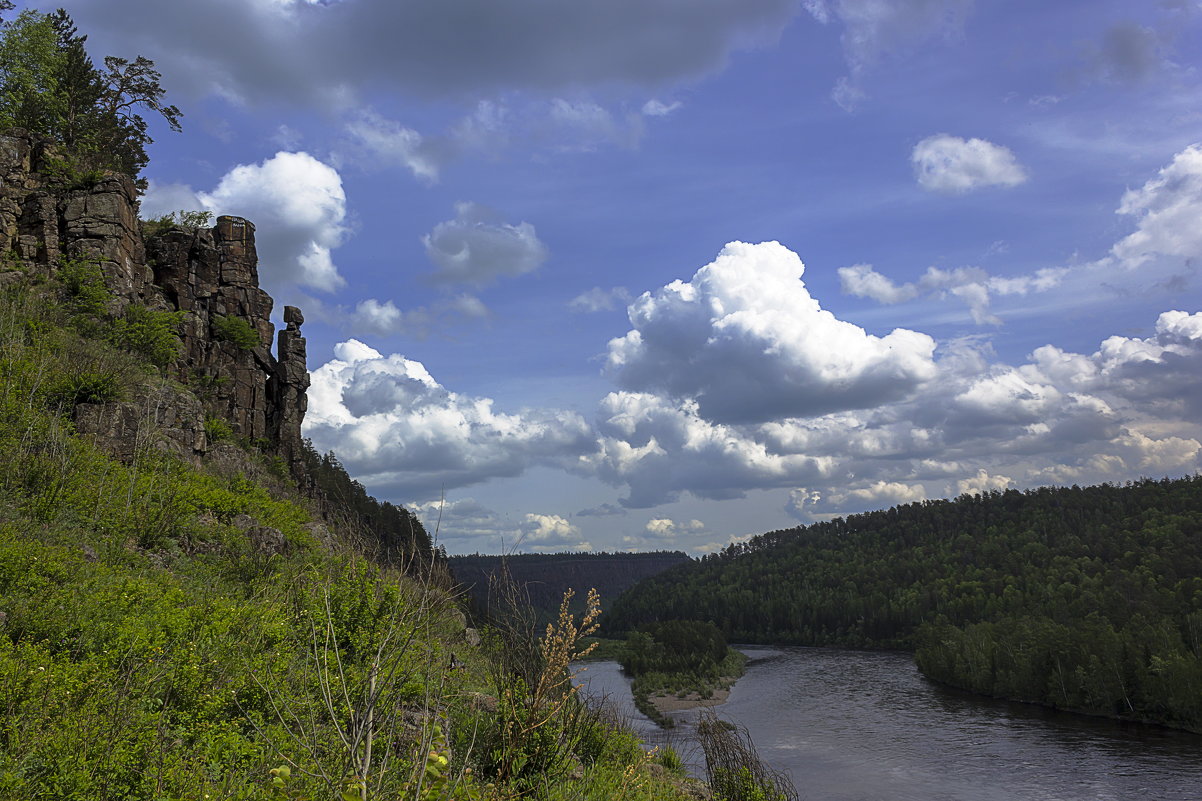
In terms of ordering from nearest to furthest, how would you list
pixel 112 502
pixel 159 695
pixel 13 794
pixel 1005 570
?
pixel 13 794 < pixel 159 695 < pixel 112 502 < pixel 1005 570

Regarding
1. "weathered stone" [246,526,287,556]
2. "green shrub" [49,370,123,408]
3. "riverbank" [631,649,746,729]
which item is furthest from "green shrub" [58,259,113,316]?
"riverbank" [631,649,746,729]

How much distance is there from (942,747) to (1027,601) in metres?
75.8

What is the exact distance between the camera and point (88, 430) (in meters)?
15.4

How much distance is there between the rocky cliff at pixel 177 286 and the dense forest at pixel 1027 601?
247ft

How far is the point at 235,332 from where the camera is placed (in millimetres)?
40219

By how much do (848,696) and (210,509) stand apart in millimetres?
78531

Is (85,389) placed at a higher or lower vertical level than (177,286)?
lower

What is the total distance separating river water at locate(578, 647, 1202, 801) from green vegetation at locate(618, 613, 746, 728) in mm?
11577

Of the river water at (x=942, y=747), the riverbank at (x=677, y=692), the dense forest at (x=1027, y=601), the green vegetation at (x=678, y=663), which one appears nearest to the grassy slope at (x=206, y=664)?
the river water at (x=942, y=747)

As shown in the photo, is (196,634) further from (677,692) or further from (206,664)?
(677,692)

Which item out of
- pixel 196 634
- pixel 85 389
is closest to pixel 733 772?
Result: pixel 196 634

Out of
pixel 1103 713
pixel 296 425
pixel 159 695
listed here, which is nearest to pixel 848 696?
pixel 1103 713

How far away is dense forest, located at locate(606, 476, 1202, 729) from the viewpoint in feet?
222

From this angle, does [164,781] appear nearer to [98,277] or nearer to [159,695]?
[159,695]
